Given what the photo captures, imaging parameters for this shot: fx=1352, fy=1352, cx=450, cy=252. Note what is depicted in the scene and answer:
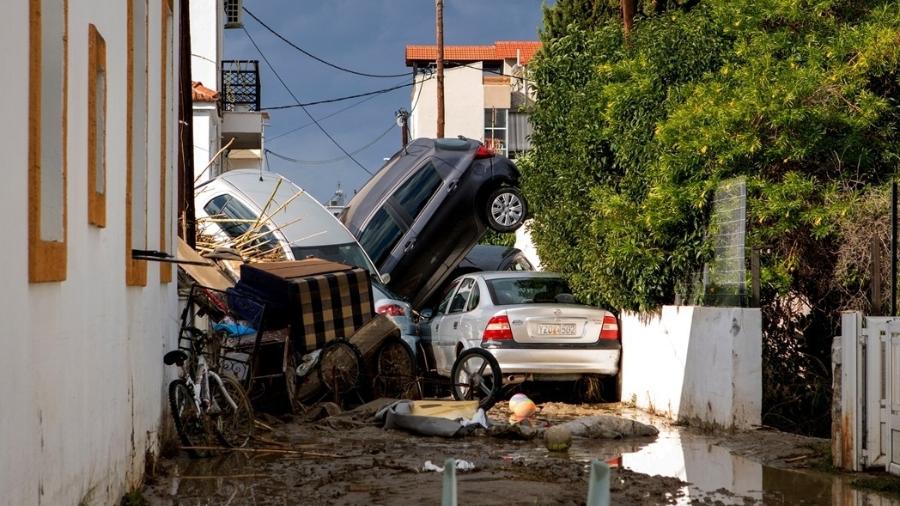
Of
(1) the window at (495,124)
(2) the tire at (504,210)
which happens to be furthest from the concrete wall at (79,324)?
(1) the window at (495,124)

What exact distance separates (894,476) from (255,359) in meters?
7.08

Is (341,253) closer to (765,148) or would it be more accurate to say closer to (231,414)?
(765,148)

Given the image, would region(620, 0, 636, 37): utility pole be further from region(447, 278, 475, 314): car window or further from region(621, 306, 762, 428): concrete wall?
region(621, 306, 762, 428): concrete wall

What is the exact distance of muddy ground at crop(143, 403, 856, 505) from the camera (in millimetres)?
9266

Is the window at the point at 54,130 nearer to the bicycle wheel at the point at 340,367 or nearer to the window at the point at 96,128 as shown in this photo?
the window at the point at 96,128

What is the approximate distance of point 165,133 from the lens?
39.0 feet

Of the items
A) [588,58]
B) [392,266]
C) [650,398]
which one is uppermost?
[588,58]

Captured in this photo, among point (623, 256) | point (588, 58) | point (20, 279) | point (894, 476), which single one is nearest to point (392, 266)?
point (588, 58)

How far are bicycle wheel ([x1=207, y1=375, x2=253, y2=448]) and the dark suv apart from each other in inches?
381

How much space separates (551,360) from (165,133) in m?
6.34

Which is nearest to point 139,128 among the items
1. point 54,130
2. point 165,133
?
point 165,133

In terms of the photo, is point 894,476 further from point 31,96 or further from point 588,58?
point 588,58

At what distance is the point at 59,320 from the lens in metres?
6.05

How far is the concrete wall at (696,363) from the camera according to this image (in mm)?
12914
